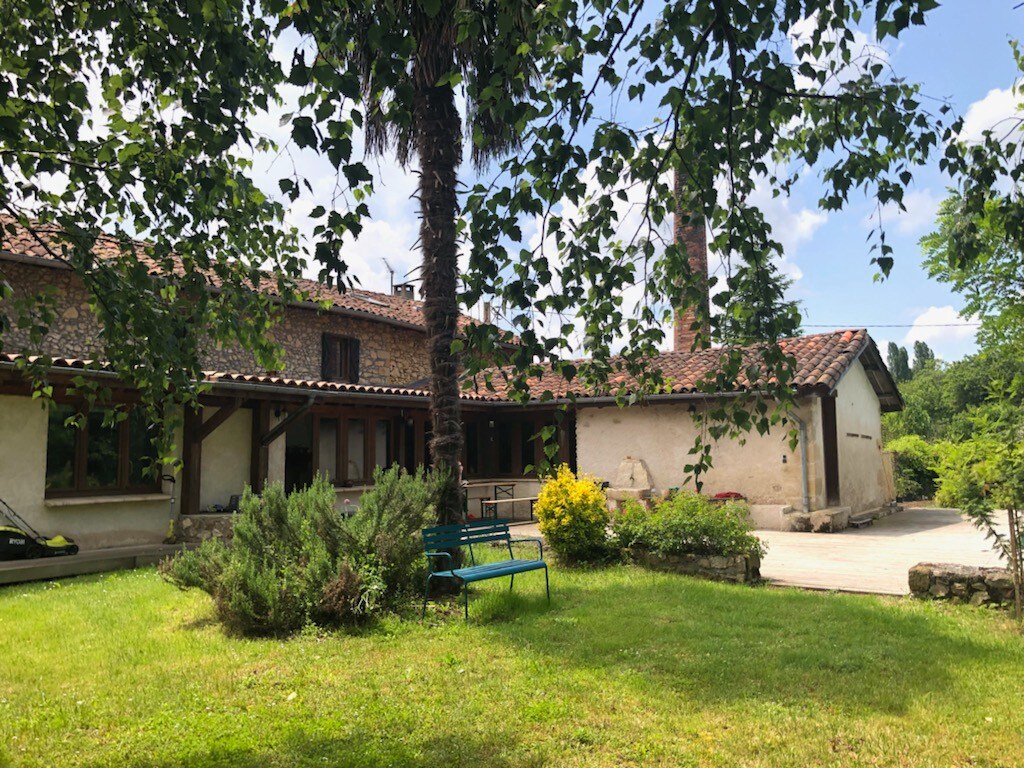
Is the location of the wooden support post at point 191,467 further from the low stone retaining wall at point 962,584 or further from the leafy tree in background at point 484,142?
the low stone retaining wall at point 962,584

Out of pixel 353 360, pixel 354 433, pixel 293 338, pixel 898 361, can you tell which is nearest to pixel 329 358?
pixel 353 360

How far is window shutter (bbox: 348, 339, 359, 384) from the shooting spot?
18.8 metres

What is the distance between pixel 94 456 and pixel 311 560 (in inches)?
243

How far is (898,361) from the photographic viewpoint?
7644 centimetres

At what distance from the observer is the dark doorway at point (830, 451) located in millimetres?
15531

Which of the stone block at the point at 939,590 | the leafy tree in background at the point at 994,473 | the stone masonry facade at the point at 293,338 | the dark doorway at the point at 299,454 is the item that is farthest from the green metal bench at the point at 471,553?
the dark doorway at the point at 299,454

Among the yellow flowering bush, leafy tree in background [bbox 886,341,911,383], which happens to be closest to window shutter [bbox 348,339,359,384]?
the yellow flowering bush

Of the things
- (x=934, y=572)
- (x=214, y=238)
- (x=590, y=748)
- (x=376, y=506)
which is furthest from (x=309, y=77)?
(x=934, y=572)

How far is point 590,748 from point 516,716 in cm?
62

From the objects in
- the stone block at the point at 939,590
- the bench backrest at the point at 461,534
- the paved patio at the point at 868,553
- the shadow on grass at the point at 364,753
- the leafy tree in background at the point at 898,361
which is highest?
the leafy tree in background at the point at 898,361

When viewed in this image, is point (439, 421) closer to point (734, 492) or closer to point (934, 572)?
point (934, 572)

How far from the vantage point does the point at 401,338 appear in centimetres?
2039

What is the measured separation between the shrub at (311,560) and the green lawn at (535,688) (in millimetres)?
333

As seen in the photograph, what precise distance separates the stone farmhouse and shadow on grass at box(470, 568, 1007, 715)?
2.66 meters
